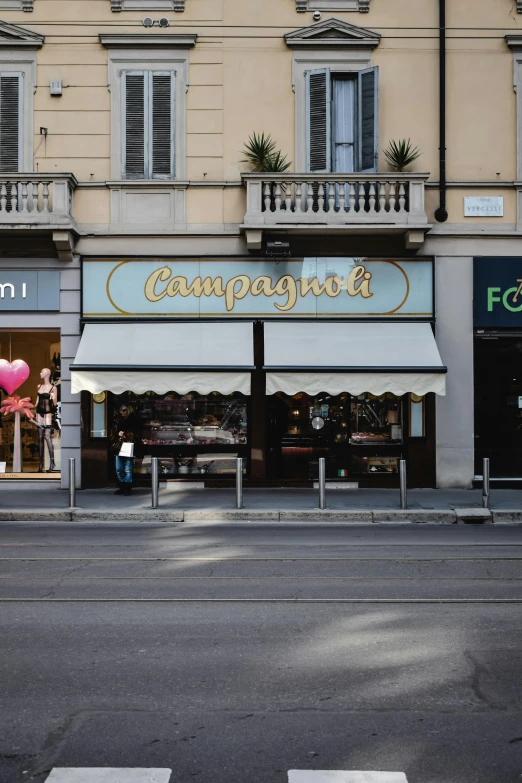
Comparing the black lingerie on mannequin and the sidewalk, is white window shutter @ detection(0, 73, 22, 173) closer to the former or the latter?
the black lingerie on mannequin

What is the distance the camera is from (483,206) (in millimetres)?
15711

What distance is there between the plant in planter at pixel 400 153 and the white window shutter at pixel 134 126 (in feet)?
17.2

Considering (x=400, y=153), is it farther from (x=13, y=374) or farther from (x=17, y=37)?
(x=13, y=374)

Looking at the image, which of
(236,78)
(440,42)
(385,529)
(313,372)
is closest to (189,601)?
(385,529)

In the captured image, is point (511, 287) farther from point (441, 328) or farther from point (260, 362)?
point (260, 362)

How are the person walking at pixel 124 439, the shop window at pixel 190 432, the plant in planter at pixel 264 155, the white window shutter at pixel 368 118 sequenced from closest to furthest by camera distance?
the person walking at pixel 124 439 → the plant in planter at pixel 264 155 → the white window shutter at pixel 368 118 → the shop window at pixel 190 432

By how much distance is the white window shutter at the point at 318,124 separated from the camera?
15.6 meters

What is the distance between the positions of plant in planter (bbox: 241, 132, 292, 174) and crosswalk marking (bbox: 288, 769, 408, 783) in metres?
13.0

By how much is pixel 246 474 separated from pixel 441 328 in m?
5.24

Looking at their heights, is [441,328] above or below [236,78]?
below

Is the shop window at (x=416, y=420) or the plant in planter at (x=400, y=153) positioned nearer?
the plant in planter at (x=400, y=153)

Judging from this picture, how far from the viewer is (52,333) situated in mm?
16125

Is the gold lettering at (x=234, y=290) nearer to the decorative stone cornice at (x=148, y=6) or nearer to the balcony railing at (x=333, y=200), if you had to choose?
the balcony railing at (x=333, y=200)

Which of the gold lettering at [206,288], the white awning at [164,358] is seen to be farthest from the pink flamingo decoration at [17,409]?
the gold lettering at [206,288]
